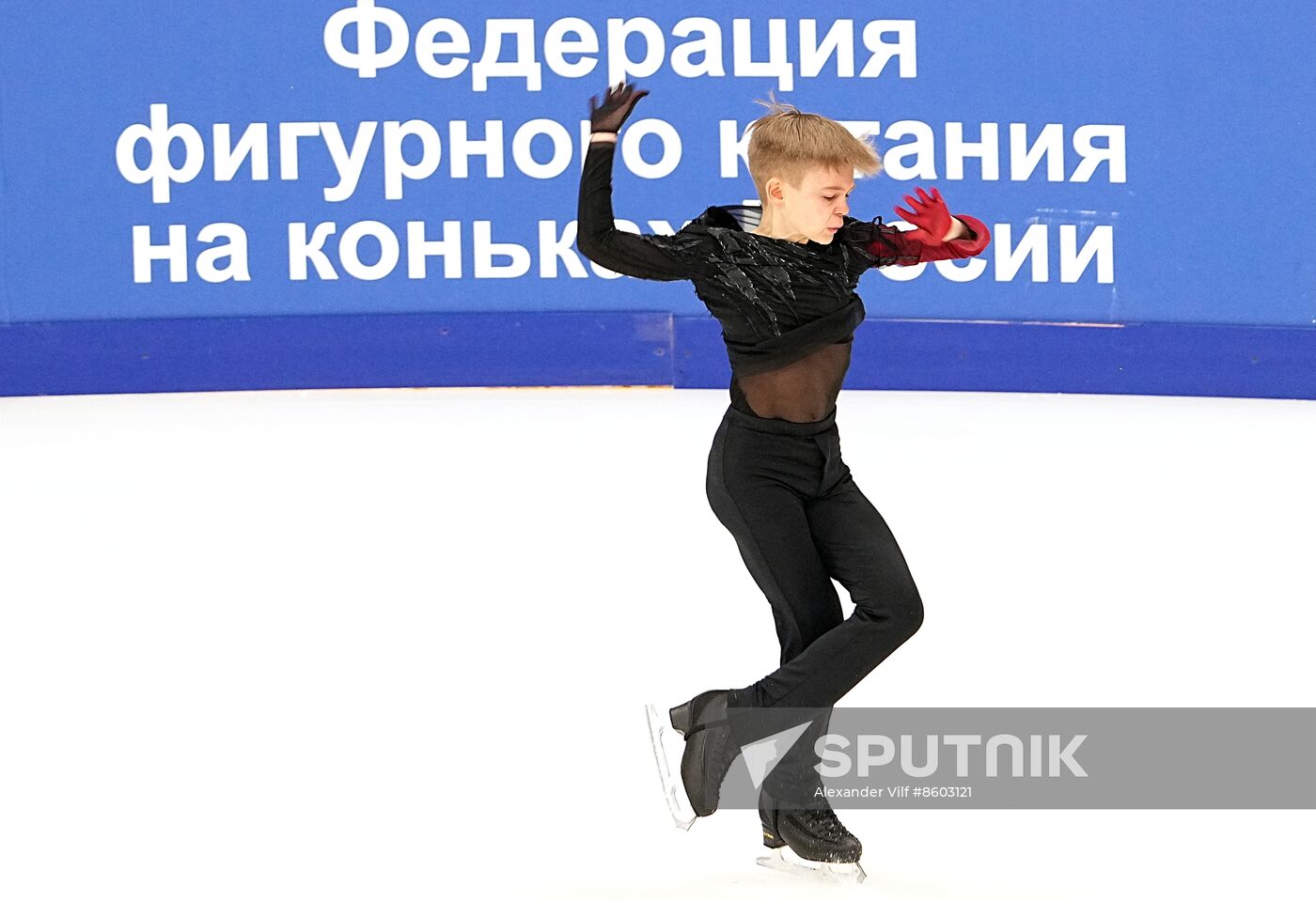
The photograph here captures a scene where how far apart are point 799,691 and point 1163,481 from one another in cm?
299

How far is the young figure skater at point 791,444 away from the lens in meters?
2.53

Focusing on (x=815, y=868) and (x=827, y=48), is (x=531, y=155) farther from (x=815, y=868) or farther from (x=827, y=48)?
(x=815, y=868)

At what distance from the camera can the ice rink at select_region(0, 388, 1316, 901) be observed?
Result: 2.60m

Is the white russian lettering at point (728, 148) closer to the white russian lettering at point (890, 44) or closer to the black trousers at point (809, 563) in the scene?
the white russian lettering at point (890, 44)

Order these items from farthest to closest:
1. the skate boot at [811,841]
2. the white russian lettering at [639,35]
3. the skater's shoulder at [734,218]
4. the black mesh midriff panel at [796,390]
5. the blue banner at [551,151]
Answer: the white russian lettering at [639,35], the blue banner at [551,151], the skater's shoulder at [734,218], the black mesh midriff panel at [796,390], the skate boot at [811,841]

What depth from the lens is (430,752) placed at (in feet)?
9.99

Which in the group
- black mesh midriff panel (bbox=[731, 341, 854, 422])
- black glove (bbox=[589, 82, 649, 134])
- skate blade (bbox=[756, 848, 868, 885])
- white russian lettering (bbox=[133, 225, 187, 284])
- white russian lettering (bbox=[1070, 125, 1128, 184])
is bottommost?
skate blade (bbox=[756, 848, 868, 885])

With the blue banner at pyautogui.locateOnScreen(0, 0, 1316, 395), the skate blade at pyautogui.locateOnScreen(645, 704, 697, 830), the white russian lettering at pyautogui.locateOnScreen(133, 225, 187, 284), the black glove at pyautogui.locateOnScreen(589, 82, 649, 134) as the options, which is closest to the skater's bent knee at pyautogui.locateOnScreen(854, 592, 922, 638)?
the skate blade at pyautogui.locateOnScreen(645, 704, 697, 830)

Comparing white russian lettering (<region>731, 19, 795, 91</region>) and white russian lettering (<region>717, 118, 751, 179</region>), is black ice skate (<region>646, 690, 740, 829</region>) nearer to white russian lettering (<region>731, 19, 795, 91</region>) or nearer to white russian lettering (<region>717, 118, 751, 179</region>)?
white russian lettering (<region>717, 118, 751, 179</region>)

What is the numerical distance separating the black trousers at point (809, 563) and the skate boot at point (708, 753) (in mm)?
33

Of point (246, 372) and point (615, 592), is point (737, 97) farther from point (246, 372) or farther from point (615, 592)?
point (615, 592)

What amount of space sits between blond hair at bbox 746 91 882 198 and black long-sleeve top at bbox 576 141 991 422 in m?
0.11

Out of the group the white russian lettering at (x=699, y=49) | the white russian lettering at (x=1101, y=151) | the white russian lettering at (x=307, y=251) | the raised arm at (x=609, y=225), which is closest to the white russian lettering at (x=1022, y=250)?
the white russian lettering at (x=1101, y=151)

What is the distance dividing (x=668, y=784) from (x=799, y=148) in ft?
3.20
